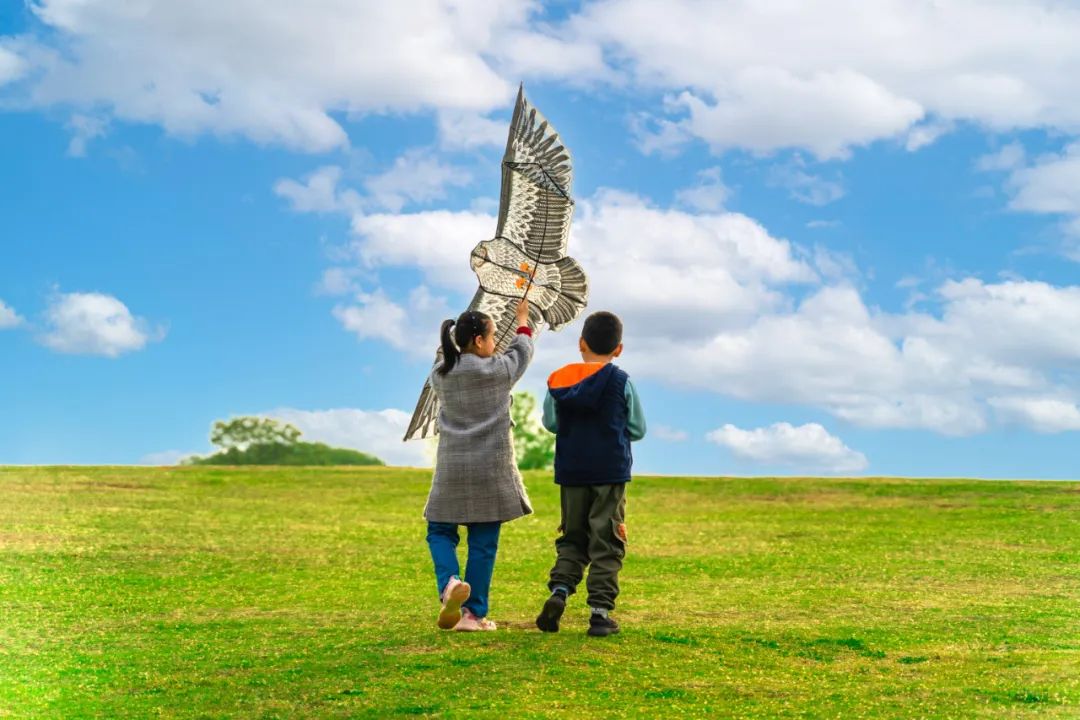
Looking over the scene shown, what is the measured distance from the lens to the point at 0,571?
13.9 m

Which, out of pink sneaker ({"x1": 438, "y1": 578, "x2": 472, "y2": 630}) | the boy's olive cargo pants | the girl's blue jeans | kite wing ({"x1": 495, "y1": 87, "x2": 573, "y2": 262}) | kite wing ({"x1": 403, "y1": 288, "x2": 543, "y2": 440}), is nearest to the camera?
pink sneaker ({"x1": 438, "y1": 578, "x2": 472, "y2": 630})

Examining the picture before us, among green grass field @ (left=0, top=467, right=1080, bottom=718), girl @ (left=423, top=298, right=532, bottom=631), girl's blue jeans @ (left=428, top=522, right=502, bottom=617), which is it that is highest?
girl @ (left=423, top=298, right=532, bottom=631)

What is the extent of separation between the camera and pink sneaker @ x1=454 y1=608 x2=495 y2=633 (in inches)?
322

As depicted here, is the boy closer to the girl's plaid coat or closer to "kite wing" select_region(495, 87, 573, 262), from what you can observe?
the girl's plaid coat

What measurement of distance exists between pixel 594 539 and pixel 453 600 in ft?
3.50

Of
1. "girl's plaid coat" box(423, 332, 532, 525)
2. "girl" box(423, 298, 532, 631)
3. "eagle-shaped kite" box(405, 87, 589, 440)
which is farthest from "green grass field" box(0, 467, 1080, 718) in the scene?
"eagle-shaped kite" box(405, 87, 589, 440)

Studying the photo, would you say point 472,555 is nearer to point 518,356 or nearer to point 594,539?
point 594,539

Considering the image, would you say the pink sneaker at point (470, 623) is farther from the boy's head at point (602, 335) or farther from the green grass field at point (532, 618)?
the boy's head at point (602, 335)

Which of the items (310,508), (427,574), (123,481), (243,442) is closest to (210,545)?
(427,574)

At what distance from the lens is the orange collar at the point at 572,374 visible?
7.96m

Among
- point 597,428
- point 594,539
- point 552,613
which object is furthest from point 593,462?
point 552,613

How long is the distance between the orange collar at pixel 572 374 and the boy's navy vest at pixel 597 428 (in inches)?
0.8

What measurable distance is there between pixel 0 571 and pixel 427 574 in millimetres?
5314

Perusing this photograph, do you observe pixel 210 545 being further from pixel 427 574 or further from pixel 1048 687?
pixel 1048 687
